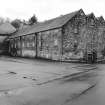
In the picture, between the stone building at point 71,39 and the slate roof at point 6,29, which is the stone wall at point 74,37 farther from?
the slate roof at point 6,29

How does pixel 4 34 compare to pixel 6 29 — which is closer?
pixel 4 34

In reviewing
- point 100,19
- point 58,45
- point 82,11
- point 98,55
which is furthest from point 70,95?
point 100,19

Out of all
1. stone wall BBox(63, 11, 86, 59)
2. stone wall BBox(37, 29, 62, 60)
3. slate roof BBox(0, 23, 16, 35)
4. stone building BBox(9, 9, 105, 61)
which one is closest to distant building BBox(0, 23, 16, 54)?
slate roof BBox(0, 23, 16, 35)

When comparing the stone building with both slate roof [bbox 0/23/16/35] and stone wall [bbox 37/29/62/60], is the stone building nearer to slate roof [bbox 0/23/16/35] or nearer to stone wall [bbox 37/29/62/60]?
stone wall [bbox 37/29/62/60]

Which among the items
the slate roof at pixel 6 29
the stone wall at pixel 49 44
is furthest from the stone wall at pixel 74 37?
the slate roof at pixel 6 29

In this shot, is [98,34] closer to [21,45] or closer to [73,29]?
[73,29]

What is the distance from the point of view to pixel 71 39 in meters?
27.8

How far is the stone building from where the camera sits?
27016mm

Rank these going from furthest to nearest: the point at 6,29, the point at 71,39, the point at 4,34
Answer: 1. the point at 6,29
2. the point at 4,34
3. the point at 71,39

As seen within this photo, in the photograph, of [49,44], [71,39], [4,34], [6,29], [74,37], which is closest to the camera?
[71,39]

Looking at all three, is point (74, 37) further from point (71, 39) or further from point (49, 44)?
point (49, 44)

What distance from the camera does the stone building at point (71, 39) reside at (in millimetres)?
27016

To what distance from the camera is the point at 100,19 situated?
1319 inches

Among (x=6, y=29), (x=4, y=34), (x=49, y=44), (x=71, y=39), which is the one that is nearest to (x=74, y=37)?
(x=71, y=39)
